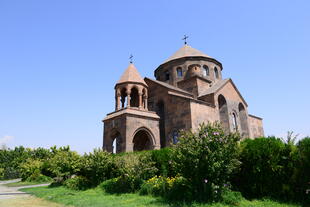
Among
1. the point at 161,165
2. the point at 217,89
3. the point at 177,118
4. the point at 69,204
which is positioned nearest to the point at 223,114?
the point at 217,89

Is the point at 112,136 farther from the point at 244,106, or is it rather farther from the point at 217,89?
the point at 244,106

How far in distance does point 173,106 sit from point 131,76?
4.61m

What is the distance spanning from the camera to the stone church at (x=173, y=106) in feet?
59.6

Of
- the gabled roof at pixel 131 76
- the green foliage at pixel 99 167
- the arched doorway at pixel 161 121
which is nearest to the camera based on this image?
the green foliage at pixel 99 167

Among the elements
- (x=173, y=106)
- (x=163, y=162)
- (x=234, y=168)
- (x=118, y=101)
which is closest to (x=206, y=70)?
(x=173, y=106)

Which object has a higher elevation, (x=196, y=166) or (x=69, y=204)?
(x=196, y=166)

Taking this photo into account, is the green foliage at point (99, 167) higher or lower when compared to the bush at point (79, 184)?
higher

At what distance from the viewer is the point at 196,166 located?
7.50 meters

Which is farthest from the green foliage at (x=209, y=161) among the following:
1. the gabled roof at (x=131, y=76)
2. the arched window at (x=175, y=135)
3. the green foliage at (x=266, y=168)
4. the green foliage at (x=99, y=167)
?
the gabled roof at (x=131, y=76)

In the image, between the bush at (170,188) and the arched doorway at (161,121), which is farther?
the arched doorway at (161,121)

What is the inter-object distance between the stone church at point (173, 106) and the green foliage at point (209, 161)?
23.2 ft

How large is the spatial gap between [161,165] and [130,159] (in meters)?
1.55

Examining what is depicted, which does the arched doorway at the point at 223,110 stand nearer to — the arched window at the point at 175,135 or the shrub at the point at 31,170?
the arched window at the point at 175,135

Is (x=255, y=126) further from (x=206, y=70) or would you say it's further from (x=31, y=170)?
(x=31, y=170)
